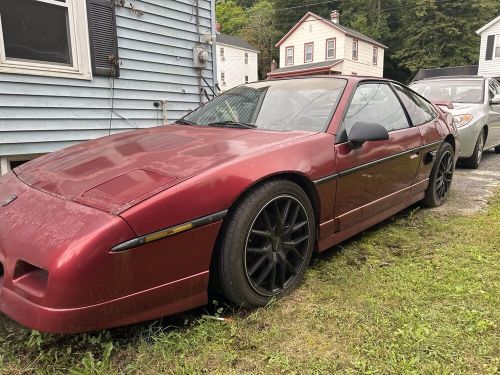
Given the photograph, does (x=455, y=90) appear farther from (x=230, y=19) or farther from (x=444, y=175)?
(x=230, y=19)

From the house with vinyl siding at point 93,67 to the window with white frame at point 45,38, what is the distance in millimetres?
11

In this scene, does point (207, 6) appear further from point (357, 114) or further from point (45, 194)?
point (45, 194)

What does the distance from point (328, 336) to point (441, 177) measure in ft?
9.12

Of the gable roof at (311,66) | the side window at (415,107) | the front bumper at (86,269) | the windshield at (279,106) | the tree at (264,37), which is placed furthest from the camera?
the tree at (264,37)

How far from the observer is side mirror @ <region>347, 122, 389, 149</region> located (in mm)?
2576

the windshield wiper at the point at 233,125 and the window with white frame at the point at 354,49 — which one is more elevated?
the window with white frame at the point at 354,49

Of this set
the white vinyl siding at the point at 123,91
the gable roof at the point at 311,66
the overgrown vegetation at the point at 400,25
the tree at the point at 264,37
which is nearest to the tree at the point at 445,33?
the overgrown vegetation at the point at 400,25

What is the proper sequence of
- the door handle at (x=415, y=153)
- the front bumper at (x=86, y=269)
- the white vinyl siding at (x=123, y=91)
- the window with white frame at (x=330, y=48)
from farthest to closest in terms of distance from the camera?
the window with white frame at (x=330, y=48) → the white vinyl siding at (x=123, y=91) → the door handle at (x=415, y=153) → the front bumper at (x=86, y=269)

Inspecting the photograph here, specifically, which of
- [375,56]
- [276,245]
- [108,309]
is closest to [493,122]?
[276,245]

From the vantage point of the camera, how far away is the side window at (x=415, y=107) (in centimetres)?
357

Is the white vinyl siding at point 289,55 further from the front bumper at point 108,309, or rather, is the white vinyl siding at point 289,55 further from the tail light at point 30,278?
the tail light at point 30,278

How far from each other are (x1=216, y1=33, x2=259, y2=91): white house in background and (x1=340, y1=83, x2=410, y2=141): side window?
2924 centimetres

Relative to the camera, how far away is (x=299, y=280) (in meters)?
2.39

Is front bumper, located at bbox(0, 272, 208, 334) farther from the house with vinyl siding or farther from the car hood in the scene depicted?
the house with vinyl siding
